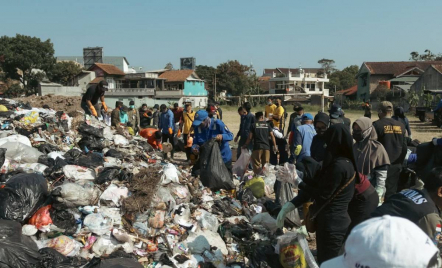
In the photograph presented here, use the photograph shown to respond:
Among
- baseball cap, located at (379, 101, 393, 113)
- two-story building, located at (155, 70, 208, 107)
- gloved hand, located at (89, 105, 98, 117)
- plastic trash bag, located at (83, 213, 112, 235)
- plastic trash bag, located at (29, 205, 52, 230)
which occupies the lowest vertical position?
plastic trash bag, located at (83, 213, 112, 235)

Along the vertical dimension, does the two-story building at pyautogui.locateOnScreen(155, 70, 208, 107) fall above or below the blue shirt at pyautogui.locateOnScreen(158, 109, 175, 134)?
above

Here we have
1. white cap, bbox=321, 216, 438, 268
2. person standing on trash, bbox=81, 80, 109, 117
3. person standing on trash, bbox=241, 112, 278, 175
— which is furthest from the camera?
A: person standing on trash, bbox=81, 80, 109, 117

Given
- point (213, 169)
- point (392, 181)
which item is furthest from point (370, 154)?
point (213, 169)

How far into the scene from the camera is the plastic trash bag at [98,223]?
419 cm

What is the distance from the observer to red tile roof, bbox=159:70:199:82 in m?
51.6

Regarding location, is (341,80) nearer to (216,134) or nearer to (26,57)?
(26,57)

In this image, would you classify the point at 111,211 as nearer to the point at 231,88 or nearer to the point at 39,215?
the point at 39,215

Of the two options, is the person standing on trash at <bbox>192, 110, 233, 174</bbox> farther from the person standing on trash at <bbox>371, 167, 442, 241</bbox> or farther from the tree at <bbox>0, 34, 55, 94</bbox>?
A: the tree at <bbox>0, 34, 55, 94</bbox>

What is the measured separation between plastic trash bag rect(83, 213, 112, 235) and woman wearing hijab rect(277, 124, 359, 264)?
228cm

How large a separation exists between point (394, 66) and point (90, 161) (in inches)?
1914

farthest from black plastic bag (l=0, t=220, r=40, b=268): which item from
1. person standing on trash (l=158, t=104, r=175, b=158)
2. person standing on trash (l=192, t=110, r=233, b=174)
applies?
person standing on trash (l=158, t=104, r=175, b=158)

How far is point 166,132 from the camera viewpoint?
9914 mm

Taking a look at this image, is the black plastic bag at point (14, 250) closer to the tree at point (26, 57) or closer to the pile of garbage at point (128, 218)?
the pile of garbage at point (128, 218)

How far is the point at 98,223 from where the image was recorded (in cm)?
424
